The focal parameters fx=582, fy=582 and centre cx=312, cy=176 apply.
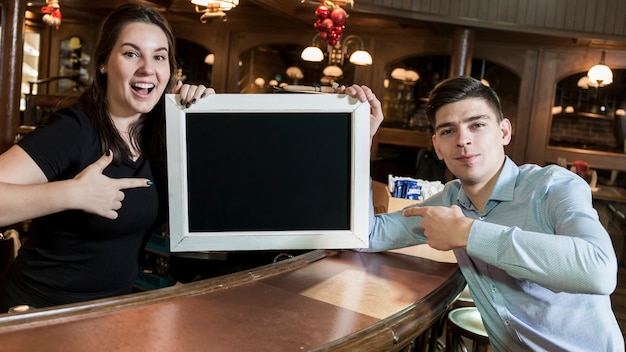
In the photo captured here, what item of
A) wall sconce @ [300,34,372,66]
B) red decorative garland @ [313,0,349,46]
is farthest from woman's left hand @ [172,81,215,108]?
wall sconce @ [300,34,372,66]

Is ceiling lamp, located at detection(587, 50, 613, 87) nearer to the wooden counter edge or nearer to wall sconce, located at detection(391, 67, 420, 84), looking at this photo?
wall sconce, located at detection(391, 67, 420, 84)

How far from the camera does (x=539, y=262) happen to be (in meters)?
1.36

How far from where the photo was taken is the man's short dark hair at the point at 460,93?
1729 mm

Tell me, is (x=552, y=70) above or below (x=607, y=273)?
above

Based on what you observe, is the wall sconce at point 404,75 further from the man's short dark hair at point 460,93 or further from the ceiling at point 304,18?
the man's short dark hair at point 460,93

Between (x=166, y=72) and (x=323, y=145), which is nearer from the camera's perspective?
(x=323, y=145)

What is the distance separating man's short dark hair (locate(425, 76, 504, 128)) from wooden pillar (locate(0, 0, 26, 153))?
5628 mm

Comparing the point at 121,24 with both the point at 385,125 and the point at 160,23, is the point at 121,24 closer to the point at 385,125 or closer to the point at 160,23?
the point at 160,23

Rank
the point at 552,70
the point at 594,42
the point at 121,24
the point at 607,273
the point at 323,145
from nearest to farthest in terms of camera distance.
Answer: the point at 607,273, the point at 323,145, the point at 121,24, the point at 594,42, the point at 552,70

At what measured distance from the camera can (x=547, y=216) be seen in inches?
62.1

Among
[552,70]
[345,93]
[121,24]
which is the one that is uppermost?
[552,70]

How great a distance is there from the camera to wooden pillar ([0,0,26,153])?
242 inches

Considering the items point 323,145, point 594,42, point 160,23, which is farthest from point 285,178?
point 594,42

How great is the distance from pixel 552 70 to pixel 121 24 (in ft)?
26.3
